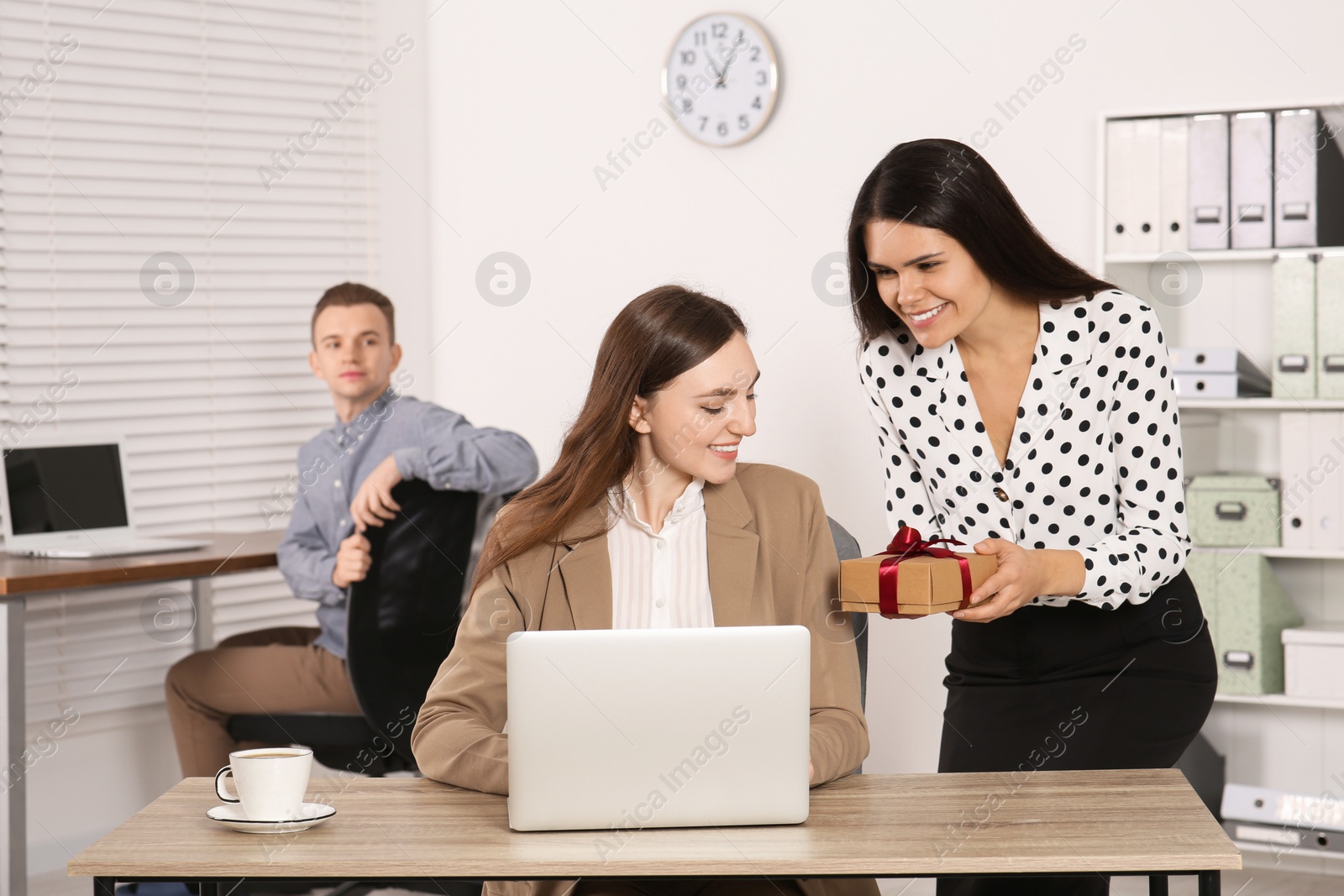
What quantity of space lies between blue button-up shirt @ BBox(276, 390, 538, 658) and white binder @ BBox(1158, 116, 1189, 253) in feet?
5.80

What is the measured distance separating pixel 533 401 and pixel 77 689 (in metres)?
1.67

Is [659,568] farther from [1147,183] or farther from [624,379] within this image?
[1147,183]

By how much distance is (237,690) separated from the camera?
3.18m

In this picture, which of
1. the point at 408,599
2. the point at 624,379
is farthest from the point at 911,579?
the point at 408,599

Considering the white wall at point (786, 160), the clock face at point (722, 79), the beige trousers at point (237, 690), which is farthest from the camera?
the clock face at point (722, 79)

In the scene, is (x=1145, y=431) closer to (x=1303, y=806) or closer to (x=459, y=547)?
(x=459, y=547)

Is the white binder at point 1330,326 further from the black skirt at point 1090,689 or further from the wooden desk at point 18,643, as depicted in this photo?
the wooden desk at point 18,643

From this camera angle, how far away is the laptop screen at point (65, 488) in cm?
335

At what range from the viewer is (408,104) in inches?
179

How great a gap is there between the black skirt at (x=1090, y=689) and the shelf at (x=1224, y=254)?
5.39 feet

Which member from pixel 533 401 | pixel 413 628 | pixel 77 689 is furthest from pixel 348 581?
pixel 533 401

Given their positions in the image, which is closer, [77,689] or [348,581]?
[348,581]

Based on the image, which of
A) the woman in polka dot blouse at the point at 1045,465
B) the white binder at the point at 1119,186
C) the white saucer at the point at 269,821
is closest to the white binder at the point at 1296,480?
the white binder at the point at 1119,186

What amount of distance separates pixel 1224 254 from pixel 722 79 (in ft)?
5.17
